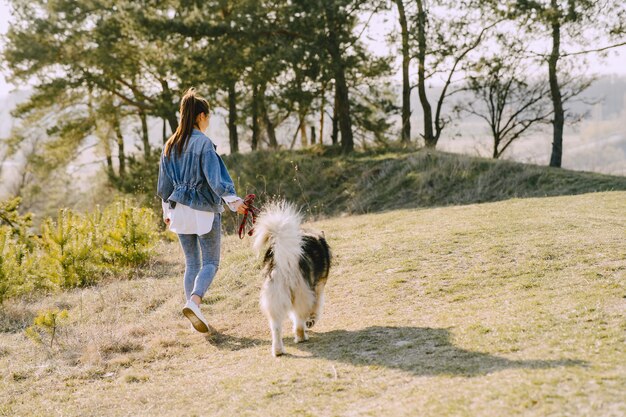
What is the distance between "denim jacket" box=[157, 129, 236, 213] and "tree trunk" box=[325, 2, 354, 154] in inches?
512

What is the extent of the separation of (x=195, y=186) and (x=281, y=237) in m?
1.09

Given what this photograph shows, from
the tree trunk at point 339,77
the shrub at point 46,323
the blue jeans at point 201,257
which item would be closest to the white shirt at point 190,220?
the blue jeans at point 201,257

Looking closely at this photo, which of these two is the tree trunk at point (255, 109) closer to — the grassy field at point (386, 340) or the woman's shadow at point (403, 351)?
the grassy field at point (386, 340)

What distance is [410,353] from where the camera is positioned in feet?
12.9

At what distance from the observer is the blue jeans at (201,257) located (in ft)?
16.1

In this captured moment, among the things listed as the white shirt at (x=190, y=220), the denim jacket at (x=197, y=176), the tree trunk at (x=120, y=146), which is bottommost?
the white shirt at (x=190, y=220)

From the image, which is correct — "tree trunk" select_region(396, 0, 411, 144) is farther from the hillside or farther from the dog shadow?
the dog shadow

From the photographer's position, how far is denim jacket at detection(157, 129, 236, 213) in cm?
472

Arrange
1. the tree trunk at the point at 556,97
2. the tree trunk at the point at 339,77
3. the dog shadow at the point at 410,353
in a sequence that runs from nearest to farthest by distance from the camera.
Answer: the dog shadow at the point at 410,353 → the tree trunk at the point at 556,97 → the tree trunk at the point at 339,77

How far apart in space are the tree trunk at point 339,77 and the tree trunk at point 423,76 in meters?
2.70

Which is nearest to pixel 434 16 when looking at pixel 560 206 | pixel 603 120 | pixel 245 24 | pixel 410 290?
pixel 245 24

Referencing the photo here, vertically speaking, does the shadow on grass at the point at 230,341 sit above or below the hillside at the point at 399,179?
below

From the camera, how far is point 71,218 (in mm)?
8336

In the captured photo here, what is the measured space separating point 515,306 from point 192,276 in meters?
2.91
